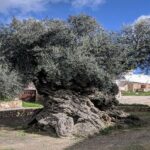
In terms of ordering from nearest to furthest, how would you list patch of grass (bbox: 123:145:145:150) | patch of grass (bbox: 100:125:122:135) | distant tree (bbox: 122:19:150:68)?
patch of grass (bbox: 123:145:145:150) < patch of grass (bbox: 100:125:122:135) < distant tree (bbox: 122:19:150:68)

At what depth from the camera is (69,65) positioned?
15.5m

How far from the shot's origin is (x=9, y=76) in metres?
15.6

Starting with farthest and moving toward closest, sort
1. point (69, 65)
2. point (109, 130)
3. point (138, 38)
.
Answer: point (138, 38)
point (109, 130)
point (69, 65)

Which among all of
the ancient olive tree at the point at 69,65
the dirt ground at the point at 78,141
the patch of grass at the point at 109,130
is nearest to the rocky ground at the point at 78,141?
the dirt ground at the point at 78,141

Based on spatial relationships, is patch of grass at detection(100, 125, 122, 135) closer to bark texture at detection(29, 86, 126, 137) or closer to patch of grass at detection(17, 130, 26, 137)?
bark texture at detection(29, 86, 126, 137)

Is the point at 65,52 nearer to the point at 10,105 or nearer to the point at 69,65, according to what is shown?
the point at 69,65

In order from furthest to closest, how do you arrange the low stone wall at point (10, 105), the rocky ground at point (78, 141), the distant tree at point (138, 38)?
the low stone wall at point (10, 105), the distant tree at point (138, 38), the rocky ground at point (78, 141)

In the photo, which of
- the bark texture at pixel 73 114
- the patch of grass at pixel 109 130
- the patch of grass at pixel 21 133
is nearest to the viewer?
the patch of grass at pixel 21 133

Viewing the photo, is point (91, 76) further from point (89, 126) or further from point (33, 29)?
point (33, 29)

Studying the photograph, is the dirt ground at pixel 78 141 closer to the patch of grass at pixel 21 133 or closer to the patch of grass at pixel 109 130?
the patch of grass at pixel 21 133

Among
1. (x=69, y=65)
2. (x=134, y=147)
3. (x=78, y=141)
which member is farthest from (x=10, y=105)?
(x=134, y=147)

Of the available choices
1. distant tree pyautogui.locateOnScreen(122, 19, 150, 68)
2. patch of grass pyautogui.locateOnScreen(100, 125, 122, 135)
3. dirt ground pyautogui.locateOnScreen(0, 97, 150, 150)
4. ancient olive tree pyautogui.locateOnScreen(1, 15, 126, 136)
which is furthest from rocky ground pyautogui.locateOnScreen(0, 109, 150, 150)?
distant tree pyautogui.locateOnScreen(122, 19, 150, 68)

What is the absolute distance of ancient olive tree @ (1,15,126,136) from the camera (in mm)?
15562

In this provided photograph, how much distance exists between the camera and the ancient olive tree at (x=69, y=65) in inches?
613
